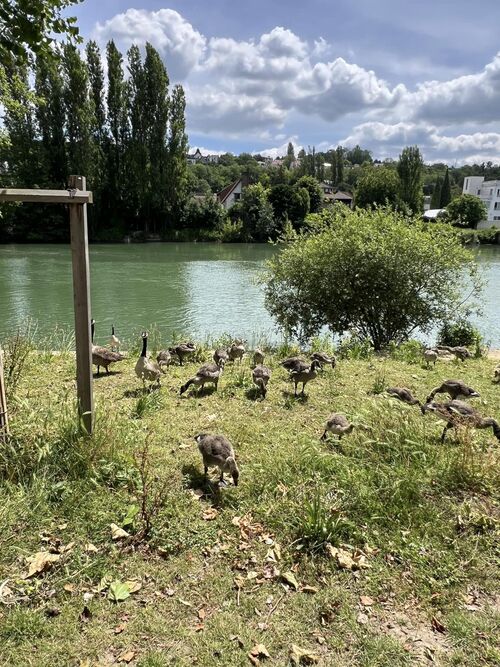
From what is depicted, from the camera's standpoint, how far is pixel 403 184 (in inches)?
3236

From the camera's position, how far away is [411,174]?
81.2 m

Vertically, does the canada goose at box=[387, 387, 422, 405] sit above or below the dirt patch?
above

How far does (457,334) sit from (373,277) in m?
3.72

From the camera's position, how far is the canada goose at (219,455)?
4.82 metres

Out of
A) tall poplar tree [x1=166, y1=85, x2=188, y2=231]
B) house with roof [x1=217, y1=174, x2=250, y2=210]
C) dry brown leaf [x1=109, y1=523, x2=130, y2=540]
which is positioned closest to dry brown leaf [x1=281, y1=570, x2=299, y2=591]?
dry brown leaf [x1=109, y1=523, x2=130, y2=540]

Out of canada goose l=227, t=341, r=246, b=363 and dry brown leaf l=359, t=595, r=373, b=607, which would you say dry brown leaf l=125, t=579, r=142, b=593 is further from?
canada goose l=227, t=341, r=246, b=363

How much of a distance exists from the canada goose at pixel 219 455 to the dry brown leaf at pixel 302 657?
1.90 meters

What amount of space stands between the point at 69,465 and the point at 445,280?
13.2 m

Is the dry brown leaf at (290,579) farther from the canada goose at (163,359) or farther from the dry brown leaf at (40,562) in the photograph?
the canada goose at (163,359)

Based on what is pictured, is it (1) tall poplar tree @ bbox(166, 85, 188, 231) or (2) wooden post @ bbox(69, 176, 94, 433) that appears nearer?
(2) wooden post @ bbox(69, 176, 94, 433)

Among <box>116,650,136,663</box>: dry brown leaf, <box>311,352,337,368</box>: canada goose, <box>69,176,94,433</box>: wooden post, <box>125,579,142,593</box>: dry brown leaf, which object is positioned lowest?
<box>116,650,136,663</box>: dry brown leaf

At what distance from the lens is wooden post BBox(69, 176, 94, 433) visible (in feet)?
15.2

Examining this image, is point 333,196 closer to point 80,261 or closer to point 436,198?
point 436,198

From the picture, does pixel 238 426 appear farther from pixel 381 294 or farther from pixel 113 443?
pixel 381 294
